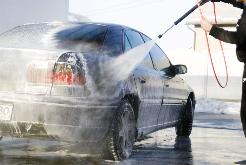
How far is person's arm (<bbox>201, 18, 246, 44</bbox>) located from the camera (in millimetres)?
5738

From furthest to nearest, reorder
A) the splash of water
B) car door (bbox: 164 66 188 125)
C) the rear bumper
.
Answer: car door (bbox: 164 66 188 125), the splash of water, the rear bumper

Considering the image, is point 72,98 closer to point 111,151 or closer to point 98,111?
point 98,111

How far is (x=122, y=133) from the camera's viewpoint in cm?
588

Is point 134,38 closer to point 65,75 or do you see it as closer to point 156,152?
point 156,152

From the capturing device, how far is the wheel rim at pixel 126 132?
5852 mm

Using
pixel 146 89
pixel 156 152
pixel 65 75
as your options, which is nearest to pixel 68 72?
pixel 65 75

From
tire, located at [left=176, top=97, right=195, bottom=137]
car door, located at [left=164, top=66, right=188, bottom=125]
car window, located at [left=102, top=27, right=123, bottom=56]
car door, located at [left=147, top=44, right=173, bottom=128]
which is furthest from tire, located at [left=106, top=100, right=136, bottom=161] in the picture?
tire, located at [left=176, top=97, right=195, bottom=137]

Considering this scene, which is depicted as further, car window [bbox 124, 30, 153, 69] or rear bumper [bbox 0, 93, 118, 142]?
car window [bbox 124, 30, 153, 69]

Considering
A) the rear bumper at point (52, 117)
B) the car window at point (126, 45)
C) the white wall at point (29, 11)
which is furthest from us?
the white wall at point (29, 11)

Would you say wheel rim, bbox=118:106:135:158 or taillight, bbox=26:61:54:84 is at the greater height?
taillight, bbox=26:61:54:84

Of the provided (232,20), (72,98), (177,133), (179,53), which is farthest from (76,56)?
(232,20)

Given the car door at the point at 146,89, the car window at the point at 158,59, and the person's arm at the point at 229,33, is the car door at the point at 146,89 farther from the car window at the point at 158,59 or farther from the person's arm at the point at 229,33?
the person's arm at the point at 229,33

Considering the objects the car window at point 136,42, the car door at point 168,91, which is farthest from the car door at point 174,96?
the car window at point 136,42

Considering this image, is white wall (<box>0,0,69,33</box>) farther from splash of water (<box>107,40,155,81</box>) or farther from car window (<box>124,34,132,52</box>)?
car window (<box>124,34,132,52</box>)
